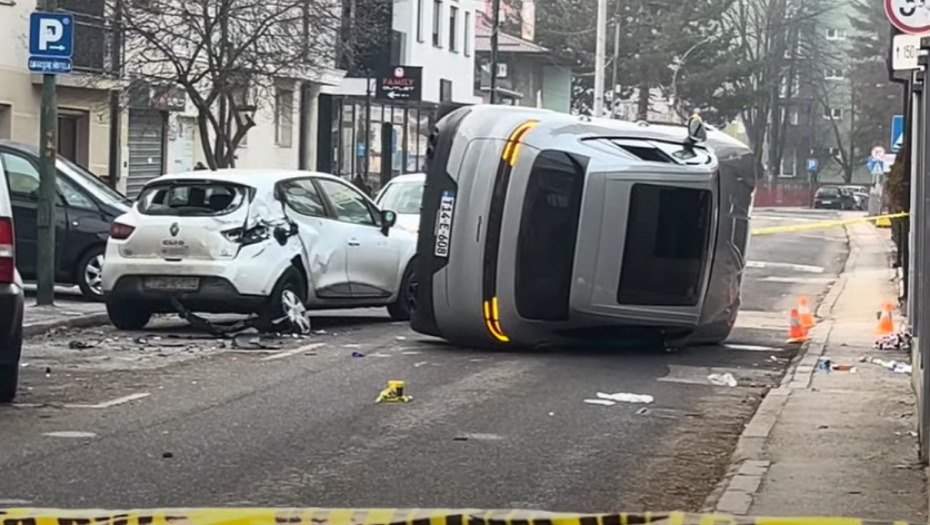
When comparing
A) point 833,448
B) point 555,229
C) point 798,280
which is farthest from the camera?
point 798,280

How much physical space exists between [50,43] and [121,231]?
2533mm

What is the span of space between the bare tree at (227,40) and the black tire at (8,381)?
15.3 metres

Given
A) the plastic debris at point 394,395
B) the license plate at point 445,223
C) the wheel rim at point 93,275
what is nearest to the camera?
the plastic debris at point 394,395

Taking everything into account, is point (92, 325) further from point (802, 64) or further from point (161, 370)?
point (802, 64)

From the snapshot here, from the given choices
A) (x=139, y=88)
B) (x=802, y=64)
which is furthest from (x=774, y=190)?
(x=139, y=88)

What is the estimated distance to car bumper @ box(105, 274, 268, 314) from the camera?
15188 mm

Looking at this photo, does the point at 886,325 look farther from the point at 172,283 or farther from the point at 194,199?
the point at 172,283

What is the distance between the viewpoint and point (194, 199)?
1548cm

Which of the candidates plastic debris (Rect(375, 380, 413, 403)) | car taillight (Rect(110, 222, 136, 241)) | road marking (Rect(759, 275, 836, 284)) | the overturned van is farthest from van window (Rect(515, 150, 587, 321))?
road marking (Rect(759, 275, 836, 284))

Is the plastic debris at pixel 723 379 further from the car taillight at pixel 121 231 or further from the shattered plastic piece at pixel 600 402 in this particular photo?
the car taillight at pixel 121 231

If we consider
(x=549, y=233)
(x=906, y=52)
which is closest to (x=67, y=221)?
(x=549, y=233)

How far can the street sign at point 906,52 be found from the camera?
36.4ft

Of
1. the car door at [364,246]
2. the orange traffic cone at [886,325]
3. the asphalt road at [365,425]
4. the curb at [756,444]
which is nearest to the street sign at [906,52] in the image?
the curb at [756,444]

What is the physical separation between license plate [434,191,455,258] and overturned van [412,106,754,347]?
1 centimetres
